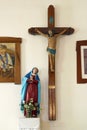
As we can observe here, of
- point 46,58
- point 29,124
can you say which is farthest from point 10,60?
point 29,124

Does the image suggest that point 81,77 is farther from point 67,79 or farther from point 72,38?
point 72,38

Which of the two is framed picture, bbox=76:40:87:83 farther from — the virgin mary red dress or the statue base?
the statue base

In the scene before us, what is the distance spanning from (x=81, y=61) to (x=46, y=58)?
340 millimetres

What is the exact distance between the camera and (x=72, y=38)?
277 cm

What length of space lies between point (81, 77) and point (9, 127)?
2.72ft

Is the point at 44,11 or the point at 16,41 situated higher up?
the point at 44,11

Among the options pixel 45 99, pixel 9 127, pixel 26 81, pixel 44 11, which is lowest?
pixel 9 127

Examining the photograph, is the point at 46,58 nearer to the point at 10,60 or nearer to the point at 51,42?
the point at 51,42

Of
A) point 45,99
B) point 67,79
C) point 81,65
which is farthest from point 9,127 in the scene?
point 81,65

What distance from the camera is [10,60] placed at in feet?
8.86

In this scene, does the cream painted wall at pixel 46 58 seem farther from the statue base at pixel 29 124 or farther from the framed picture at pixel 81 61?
the statue base at pixel 29 124

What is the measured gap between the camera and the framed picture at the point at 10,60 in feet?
8.79

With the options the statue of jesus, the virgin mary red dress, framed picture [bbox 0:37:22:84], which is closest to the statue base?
the virgin mary red dress

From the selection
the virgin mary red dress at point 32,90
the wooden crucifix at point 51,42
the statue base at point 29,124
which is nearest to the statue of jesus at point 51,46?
the wooden crucifix at point 51,42
